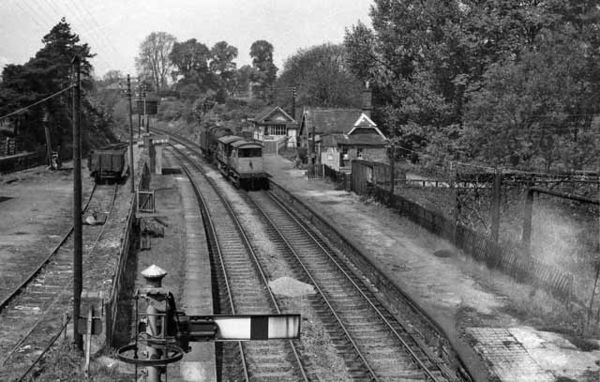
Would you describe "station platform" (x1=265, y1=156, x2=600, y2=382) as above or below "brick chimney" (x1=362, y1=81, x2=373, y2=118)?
below

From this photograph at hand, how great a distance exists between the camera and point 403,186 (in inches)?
1476

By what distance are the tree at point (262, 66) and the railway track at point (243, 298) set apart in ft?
315

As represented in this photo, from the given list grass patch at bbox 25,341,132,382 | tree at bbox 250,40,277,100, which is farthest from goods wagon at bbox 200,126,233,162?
tree at bbox 250,40,277,100

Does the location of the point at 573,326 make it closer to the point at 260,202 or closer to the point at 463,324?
the point at 463,324

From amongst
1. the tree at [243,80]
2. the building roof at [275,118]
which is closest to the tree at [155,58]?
the tree at [243,80]

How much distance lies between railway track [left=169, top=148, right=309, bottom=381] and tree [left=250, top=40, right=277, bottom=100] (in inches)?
3785

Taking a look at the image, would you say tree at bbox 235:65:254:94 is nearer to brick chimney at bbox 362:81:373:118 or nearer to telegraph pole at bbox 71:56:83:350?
brick chimney at bbox 362:81:373:118

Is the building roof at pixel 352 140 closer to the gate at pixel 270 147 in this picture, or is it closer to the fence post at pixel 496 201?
the gate at pixel 270 147

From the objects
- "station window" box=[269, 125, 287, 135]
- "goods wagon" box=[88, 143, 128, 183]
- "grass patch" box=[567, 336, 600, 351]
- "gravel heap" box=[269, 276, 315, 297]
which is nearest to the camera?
"grass patch" box=[567, 336, 600, 351]

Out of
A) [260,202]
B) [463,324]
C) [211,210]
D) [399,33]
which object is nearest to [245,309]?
[463,324]

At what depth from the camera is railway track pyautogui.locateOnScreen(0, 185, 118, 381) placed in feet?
39.1

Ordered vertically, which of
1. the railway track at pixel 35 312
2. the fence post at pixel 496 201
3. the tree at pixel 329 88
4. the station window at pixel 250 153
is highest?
the tree at pixel 329 88

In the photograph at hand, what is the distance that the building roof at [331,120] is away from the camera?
191 feet

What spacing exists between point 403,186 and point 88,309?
92.1ft
